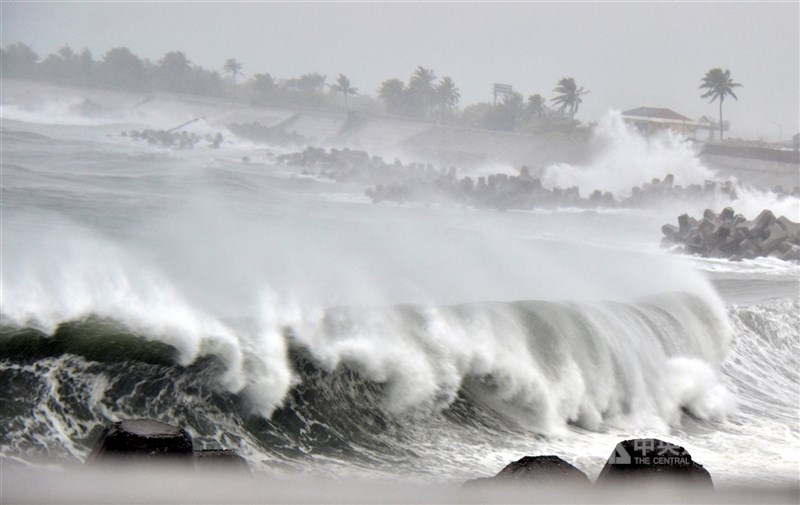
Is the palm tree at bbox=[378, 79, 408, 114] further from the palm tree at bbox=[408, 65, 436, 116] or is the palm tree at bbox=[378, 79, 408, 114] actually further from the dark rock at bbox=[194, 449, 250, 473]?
the dark rock at bbox=[194, 449, 250, 473]

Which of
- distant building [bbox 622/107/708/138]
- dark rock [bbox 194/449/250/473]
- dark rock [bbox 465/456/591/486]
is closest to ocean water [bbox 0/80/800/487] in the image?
dark rock [bbox 465/456/591/486]

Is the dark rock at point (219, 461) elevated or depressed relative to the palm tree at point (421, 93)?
depressed

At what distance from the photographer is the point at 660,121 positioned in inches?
1970

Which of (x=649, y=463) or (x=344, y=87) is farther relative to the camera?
(x=344, y=87)

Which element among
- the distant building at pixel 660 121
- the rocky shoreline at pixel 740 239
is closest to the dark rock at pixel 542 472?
the rocky shoreline at pixel 740 239

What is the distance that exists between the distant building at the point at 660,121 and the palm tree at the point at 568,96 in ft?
11.0

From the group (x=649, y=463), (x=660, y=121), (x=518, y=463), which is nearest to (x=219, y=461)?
(x=518, y=463)

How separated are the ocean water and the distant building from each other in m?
30.5

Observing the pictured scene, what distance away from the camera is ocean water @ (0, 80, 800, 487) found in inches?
251

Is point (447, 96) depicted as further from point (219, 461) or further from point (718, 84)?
point (219, 461)

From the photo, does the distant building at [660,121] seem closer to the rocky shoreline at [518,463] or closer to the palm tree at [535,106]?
the palm tree at [535,106]

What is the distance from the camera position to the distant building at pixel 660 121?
157ft

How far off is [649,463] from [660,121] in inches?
1928

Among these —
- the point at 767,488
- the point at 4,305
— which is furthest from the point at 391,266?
the point at 767,488
